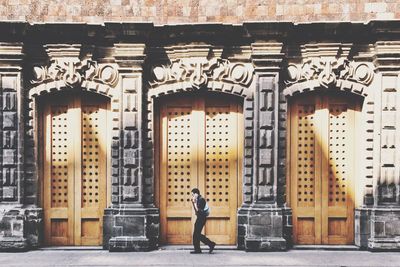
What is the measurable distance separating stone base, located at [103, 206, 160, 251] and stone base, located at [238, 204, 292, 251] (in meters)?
2.20

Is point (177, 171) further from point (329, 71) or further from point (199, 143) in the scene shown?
point (329, 71)

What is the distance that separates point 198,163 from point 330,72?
387cm

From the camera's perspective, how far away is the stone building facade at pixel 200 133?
44.7 feet

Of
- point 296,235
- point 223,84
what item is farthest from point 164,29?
point 296,235

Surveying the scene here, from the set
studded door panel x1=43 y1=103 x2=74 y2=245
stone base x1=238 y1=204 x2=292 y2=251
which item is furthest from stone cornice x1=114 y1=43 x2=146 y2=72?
stone base x1=238 y1=204 x2=292 y2=251

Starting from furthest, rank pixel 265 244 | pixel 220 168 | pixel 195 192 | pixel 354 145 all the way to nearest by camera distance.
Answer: pixel 220 168, pixel 354 145, pixel 265 244, pixel 195 192

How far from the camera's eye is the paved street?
39.9 ft

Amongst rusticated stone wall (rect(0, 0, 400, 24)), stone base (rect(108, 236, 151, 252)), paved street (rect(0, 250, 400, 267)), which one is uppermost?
rusticated stone wall (rect(0, 0, 400, 24))

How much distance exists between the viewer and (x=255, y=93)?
13.7 metres

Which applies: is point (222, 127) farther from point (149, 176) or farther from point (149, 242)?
point (149, 242)

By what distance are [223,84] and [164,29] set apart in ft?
6.34

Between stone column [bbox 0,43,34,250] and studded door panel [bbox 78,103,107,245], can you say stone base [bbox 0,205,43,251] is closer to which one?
Result: stone column [bbox 0,43,34,250]

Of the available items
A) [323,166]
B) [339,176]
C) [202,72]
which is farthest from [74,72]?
[339,176]

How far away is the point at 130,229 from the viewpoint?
13586 mm
